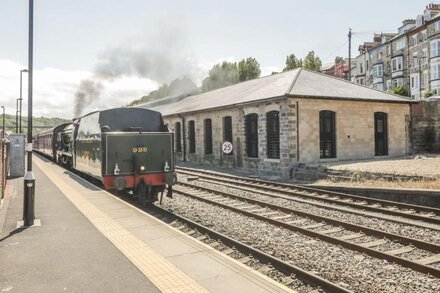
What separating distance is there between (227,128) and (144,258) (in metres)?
19.2

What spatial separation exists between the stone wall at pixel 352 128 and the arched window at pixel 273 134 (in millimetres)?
1488

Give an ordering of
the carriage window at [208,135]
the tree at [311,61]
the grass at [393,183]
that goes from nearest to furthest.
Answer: the grass at [393,183] < the carriage window at [208,135] < the tree at [311,61]

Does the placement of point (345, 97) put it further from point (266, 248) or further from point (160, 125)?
point (266, 248)

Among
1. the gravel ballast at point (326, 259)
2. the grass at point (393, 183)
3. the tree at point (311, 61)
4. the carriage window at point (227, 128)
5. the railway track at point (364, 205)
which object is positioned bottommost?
the gravel ballast at point (326, 259)

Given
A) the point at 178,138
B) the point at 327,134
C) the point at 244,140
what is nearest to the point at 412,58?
the point at 178,138

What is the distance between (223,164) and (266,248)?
1797 cm

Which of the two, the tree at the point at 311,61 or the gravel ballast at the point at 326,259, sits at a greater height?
the tree at the point at 311,61

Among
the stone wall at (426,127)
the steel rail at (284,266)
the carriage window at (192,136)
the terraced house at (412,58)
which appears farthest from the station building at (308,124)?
the terraced house at (412,58)

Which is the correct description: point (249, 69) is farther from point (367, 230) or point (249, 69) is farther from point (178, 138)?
point (367, 230)

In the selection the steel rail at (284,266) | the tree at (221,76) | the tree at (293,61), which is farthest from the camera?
the tree at (221,76)

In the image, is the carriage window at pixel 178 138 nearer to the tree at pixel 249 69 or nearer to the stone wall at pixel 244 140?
the stone wall at pixel 244 140

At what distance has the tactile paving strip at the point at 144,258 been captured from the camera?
5.18m

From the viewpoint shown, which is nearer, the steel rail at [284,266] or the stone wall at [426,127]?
the steel rail at [284,266]

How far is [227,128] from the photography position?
25.2 meters
